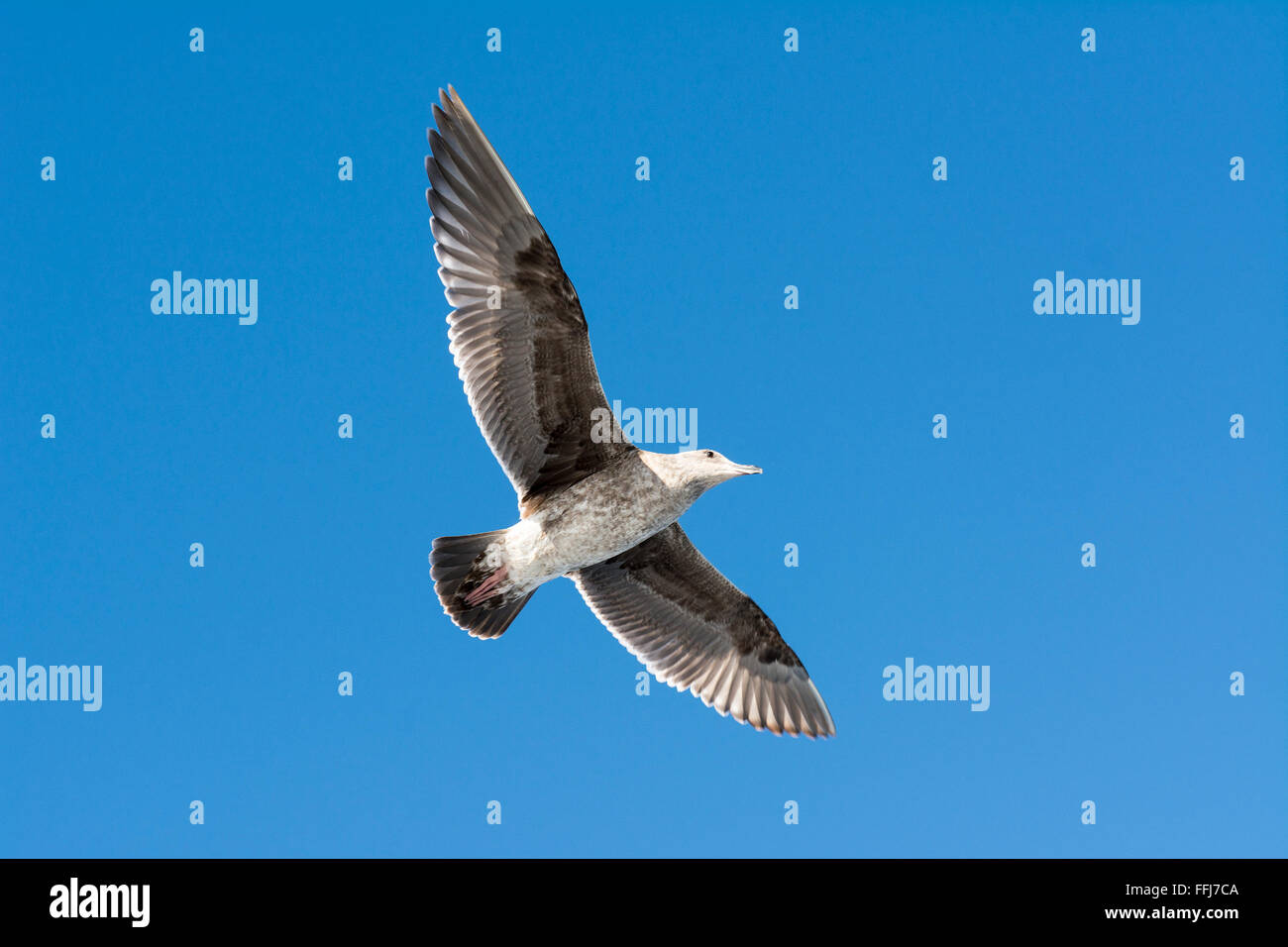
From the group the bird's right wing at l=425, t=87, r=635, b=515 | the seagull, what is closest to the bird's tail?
the seagull

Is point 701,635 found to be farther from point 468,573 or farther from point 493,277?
point 493,277

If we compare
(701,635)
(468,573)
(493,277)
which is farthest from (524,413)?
(701,635)

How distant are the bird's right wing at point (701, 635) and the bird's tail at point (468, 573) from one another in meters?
1.49

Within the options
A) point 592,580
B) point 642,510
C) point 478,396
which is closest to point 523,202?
point 478,396

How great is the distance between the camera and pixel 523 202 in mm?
9727

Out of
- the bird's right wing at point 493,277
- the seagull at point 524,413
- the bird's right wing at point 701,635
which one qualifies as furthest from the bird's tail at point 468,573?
the bird's right wing at point 701,635

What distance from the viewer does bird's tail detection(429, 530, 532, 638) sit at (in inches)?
395

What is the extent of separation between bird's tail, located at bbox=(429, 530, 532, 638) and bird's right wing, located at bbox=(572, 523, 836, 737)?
149 cm

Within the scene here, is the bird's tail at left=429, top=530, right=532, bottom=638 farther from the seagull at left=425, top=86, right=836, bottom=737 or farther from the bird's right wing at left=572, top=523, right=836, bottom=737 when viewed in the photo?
the bird's right wing at left=572, top=523, right=836, bottom=737

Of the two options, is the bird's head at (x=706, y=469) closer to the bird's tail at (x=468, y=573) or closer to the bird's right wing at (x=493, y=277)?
the bird's right wing at (x=493, y=277)

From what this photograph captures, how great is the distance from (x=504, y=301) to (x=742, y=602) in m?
3.62

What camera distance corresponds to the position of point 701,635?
11.7 m
